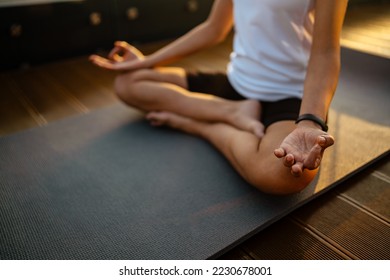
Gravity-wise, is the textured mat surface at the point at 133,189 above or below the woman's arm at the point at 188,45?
below

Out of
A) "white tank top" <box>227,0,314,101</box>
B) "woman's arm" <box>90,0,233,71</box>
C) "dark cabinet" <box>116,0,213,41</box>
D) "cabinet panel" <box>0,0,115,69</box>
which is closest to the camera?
"white tank top" <box>227,0,314,101</box>

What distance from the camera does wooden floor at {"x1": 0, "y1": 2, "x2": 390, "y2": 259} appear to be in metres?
0.74

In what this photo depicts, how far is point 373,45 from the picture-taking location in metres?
1.91

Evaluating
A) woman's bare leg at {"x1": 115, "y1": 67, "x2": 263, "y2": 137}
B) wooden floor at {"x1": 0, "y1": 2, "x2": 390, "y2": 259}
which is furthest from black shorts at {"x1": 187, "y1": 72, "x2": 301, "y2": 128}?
wooden floor at {"x1": 0, "y1": 2, "x2": 390, "y2": 259}

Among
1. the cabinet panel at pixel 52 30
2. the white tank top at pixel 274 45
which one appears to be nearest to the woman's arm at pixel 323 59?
the white tank top at pixel 274 45

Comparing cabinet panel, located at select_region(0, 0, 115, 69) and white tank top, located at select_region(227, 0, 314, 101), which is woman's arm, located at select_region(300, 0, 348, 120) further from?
cabinet panel, located at select_region(0, 0, 115, 69)

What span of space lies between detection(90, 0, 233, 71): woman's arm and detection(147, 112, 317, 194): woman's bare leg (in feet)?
1.02

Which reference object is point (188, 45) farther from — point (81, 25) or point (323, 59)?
point (81, 25)

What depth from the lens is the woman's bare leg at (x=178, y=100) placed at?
1.01 metres

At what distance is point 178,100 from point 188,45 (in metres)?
0.23

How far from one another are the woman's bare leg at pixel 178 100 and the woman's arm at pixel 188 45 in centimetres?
4

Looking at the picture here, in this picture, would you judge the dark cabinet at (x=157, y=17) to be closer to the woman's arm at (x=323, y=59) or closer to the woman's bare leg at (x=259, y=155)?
A: the woman's bare leg at (x=259, y=155)

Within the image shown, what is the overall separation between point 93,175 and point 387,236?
0.78 metres

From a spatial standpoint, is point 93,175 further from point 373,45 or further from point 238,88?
point 373,45
